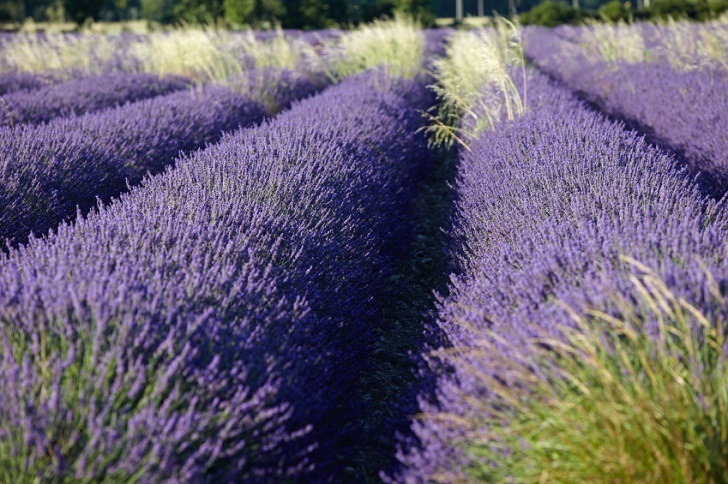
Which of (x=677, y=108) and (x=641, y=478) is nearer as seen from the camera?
(x=641, y=478)

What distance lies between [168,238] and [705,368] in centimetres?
199

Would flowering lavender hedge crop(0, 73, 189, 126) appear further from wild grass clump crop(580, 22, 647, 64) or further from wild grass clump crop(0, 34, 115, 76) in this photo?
wild grass clump crop(580, 22, 647, 64)

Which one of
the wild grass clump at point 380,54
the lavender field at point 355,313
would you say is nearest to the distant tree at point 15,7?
the wild grass clump at point 380,54

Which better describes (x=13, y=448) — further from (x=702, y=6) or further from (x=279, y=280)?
(x=702, y=6)

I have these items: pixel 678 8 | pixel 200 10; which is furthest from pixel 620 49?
pixel 200 10

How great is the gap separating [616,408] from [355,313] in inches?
52.5

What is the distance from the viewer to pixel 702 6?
24.9m

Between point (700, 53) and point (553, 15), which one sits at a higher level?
point (553, 15)

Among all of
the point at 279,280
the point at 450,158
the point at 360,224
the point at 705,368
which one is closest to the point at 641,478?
the point at 705,368

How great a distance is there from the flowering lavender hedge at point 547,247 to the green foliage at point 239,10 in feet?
75.9

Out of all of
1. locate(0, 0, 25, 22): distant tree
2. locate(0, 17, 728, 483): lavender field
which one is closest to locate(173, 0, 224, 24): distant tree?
locate(0, 0, 25, 22): distant tree

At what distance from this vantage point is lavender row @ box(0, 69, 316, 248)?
354cm

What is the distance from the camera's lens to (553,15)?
26.2m

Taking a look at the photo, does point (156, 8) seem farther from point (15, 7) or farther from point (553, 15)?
point (553, 15)
